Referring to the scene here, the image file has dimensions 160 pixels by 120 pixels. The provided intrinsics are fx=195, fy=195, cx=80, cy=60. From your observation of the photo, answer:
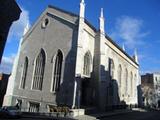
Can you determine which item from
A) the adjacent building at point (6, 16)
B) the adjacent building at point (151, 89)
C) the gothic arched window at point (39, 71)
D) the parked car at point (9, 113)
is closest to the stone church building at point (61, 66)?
the gothic arched window at point (39, 71)

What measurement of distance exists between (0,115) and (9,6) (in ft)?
52.5

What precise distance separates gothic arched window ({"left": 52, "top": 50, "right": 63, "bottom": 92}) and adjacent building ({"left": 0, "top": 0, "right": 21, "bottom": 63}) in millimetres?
18327

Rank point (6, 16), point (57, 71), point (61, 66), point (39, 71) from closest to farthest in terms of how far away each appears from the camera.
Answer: point (6, 16) → point (61, 66) → point (57, 71) → point (39, 71)

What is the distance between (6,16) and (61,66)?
18.6 meters

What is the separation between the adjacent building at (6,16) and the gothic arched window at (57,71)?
18.3m

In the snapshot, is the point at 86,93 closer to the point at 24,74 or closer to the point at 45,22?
the point at 24,74

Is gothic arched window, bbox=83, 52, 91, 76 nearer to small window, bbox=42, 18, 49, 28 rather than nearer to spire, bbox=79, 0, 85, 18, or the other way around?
spire, bbox=79, 0, 85, 18

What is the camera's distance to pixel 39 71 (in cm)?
2697

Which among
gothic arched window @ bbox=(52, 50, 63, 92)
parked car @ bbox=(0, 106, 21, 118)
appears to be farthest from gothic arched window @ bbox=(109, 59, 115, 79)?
parked car @ bbox=(0, 106, 21, 118)

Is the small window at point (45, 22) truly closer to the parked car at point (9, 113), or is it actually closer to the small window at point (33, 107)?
the small window at point (33, 107)

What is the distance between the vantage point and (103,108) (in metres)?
25.2

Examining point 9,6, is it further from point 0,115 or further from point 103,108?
point 103,108

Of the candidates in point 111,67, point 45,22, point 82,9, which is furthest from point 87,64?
point 45,22

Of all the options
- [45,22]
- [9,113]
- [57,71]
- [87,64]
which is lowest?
[9,113]
